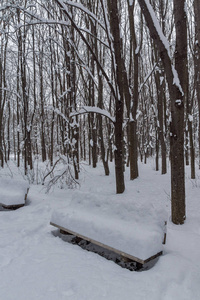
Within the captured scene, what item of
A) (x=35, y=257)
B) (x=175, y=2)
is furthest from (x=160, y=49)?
(x=35, y=257)

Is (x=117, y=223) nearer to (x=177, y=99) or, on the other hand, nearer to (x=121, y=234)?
(x=121, y=234)

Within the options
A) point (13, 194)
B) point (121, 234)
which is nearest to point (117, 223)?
point (121, 234)

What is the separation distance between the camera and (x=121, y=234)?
98.0 inches

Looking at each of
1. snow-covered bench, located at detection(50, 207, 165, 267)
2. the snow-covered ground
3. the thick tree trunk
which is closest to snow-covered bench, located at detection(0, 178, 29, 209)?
the snow-covered ground

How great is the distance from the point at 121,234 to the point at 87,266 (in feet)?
1.68

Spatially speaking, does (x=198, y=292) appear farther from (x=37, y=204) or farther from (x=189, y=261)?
(x=37, y=204)

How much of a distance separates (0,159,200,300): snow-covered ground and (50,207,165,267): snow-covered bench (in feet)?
0.49

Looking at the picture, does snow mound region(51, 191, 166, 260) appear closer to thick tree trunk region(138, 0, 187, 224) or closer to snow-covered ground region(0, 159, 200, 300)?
snow-covered ground region(0, 159, 200, 300)

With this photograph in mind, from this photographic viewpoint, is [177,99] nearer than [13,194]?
Yes

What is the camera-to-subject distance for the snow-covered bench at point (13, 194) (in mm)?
4625

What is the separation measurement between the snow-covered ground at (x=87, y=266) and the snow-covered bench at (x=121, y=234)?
0.49 feet

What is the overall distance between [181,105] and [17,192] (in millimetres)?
3777

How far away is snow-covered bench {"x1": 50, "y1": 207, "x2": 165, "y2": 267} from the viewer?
230 cm

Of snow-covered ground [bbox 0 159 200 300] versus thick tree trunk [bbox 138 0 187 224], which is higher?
thick tree trunk [bbox 138 0 187 224]
